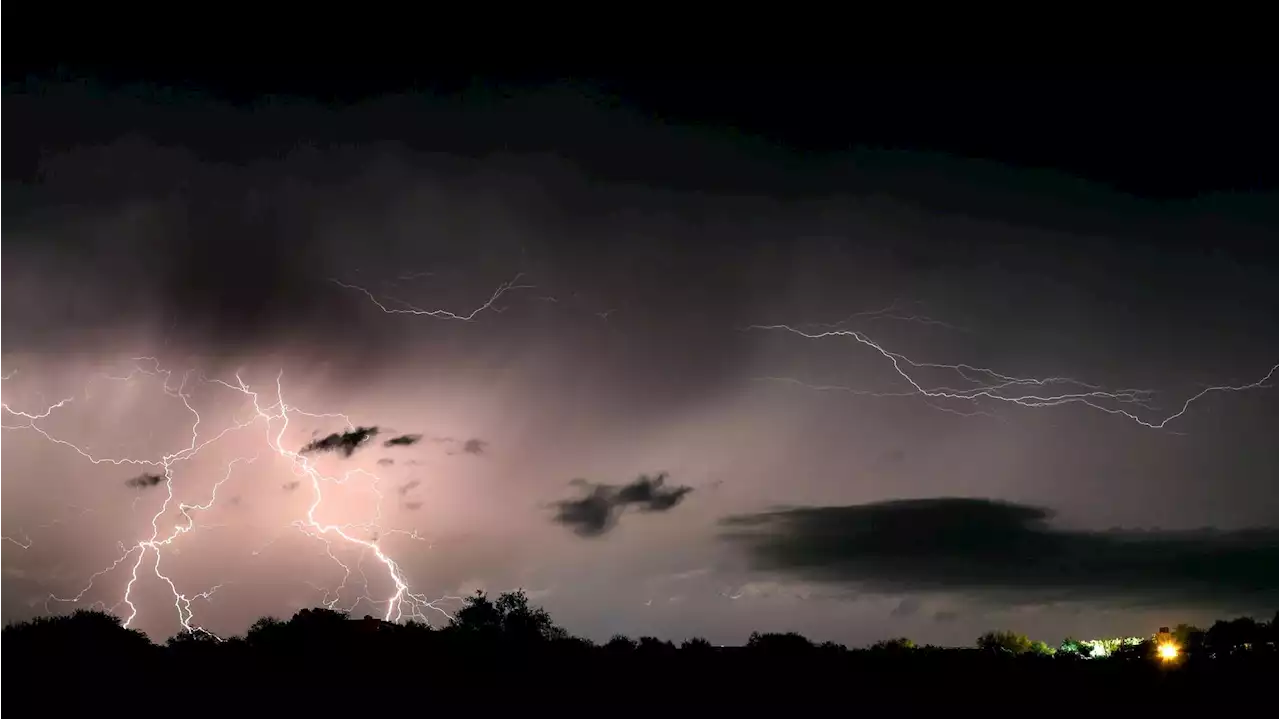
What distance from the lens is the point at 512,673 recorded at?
18.2m

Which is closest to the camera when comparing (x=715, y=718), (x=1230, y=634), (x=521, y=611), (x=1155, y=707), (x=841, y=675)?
(x=715, y=718)

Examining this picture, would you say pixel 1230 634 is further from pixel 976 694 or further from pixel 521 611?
pixel 976 694

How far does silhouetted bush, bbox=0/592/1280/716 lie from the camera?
15.6 meters

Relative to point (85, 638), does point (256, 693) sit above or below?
below

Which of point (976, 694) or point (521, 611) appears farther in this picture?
point (521, 611)

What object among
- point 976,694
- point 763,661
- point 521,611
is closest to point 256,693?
point 763,661

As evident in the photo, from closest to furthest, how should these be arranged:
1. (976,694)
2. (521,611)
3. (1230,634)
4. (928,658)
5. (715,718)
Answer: (715,718)
(976,694)
(928,658)
(521,611)
(1230,634)

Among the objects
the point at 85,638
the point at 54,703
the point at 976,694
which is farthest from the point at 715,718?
the point at 85,638

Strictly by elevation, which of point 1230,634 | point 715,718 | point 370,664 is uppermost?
point 1230,634

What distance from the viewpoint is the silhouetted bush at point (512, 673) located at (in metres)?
15.6

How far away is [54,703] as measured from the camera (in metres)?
13.8

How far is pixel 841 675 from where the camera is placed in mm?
20219

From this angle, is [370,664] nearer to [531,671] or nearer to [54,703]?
[531,671]

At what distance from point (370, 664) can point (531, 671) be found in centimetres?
274
